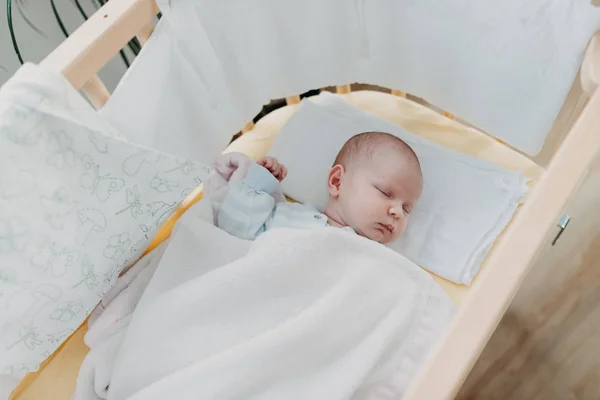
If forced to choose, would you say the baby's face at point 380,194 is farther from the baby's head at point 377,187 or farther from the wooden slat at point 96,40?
the wooden slat at point 96,40

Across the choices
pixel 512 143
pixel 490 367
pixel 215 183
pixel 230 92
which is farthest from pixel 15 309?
pixel 490 367

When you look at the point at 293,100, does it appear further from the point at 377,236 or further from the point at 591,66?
the point at 591,66

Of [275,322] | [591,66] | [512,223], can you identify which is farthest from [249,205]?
[591,66]

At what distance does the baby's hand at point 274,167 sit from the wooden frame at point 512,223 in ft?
0.92

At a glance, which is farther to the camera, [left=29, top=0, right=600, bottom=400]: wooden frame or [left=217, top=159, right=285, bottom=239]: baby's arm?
[left=217, top=159, right=285, bottom=239]: baby's arm

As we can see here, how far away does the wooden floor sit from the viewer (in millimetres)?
1198

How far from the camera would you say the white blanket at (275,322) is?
0.75 meters

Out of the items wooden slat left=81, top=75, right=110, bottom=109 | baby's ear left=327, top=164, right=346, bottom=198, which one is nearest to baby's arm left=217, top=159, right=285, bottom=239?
baby's ear left=327, top=164, right=346, bottom=198

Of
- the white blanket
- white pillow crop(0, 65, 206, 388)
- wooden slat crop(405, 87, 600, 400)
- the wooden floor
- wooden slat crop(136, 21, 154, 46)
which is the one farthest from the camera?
the wooden floor

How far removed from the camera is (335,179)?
3.26 ft

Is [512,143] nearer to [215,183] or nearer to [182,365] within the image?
[215,183]

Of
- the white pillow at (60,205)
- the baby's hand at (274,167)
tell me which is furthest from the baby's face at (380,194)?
the white pillow at (60,205)

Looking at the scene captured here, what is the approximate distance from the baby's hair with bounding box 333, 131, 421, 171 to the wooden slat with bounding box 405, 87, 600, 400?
35 centimetres

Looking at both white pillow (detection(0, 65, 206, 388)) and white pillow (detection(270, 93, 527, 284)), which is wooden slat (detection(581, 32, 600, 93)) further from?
white pillow (detection(0, 65, 206, 388))
